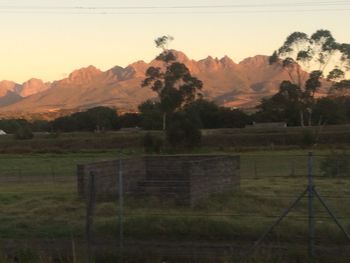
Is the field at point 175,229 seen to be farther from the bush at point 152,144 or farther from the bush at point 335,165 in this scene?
the bush at point 152,144

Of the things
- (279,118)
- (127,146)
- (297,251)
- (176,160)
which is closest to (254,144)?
(127,146)

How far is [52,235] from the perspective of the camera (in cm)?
1441

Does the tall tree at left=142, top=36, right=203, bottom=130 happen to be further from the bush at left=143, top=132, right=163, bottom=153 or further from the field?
the field

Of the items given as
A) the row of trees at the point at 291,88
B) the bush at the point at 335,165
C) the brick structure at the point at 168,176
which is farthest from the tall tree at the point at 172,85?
the brick structure at the point at 168,176

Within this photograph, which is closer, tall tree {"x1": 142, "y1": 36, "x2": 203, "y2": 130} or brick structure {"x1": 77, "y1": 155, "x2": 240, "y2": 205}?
brick structure {"x1": 77, "y1": 155, "x2": 240, "y2": 205}

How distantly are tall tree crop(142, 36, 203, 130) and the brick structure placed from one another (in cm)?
6325

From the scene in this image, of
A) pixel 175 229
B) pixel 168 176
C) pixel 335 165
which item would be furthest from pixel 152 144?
pixel 175 229

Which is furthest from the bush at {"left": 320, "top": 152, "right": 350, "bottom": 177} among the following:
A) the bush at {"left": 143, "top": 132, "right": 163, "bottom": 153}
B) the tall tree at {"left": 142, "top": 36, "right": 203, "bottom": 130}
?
the tall tree at {"left": 142, "top": 36, "right": 203, "bottom": 130}

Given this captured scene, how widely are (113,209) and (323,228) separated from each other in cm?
633

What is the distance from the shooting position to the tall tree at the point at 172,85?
8894 cm

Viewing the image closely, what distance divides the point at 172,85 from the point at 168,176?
65.1 m

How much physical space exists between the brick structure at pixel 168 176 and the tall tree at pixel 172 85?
63245mm

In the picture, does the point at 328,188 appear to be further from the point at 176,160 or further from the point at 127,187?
the point at 127,187

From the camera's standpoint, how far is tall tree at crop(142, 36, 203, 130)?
292 feet
